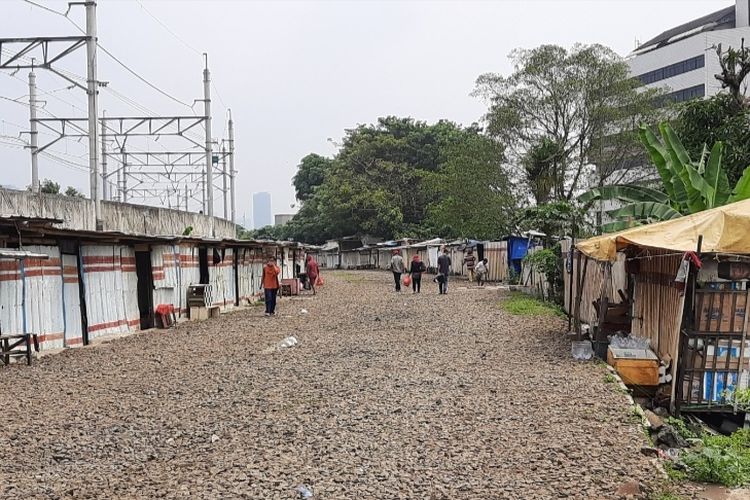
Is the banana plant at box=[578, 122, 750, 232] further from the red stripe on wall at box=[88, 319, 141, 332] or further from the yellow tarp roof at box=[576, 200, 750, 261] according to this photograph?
the red stripe on wall at box=[88, 319, 141, 332]

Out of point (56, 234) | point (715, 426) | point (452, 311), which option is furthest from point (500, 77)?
point (715, 426)

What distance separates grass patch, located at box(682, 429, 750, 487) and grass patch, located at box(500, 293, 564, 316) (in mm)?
11944

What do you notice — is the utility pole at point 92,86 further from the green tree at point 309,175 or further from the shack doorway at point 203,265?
the green tree at point 309,175

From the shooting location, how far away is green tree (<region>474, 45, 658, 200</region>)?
33.0 metres

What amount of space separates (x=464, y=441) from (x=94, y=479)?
132 inches

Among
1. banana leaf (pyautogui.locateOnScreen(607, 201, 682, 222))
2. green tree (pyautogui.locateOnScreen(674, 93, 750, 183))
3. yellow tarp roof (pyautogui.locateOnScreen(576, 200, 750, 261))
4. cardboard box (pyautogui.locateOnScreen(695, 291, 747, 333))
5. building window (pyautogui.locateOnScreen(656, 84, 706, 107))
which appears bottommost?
cardboard box (pyautogui.locateOnScreen(695, 291, 747, 333))

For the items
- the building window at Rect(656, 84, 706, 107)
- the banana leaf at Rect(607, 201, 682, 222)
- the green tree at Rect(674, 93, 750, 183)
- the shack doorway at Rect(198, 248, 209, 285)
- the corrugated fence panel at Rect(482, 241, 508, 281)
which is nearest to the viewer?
the banana leaf at Rect(607, 201, 682, 222)

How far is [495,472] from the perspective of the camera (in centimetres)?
579

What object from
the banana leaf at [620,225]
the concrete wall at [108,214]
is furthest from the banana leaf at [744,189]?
the concrete wall at [108,214]

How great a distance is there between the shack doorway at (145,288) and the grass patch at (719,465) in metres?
14.7

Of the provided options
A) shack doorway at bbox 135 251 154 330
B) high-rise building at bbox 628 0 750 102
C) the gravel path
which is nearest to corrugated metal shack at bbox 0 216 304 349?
shack doorway at bbox 135 251 154 330

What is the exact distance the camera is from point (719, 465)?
5742mm

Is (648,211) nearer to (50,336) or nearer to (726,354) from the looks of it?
(726,354)

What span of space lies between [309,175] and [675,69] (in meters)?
39.1
